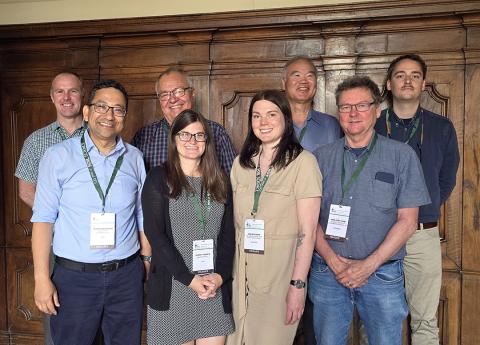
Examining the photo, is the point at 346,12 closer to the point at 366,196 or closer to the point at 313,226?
the point at 366,196

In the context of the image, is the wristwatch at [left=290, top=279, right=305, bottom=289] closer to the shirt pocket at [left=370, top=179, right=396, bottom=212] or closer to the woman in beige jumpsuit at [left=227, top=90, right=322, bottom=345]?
the woman in beige jumpsuit at [left=227, top=90, right=322, bottom=345]

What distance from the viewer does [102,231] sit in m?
1.89

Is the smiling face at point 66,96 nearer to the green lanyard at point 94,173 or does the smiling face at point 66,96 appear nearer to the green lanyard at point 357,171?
the green lanyard at point 94,173

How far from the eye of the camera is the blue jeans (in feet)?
6.27

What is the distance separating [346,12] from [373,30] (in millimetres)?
224

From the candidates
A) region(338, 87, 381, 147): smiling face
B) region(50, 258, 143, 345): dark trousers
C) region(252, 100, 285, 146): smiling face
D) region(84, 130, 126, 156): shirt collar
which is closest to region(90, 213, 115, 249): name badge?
region(50, 258, 143, 345): dark trousers

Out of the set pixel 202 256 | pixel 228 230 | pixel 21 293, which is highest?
pixel 228 230

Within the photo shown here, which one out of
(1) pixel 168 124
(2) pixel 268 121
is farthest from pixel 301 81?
(1) pixel 168 124

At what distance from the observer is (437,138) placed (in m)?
2.36

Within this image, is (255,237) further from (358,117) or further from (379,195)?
(358,117)

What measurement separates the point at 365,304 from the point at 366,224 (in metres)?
0.38

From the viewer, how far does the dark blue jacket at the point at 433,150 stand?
2.32 m

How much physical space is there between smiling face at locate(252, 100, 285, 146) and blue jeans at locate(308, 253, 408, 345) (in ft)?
2.11


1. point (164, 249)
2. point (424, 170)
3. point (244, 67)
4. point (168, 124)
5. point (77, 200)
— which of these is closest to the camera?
point (164, 249)
